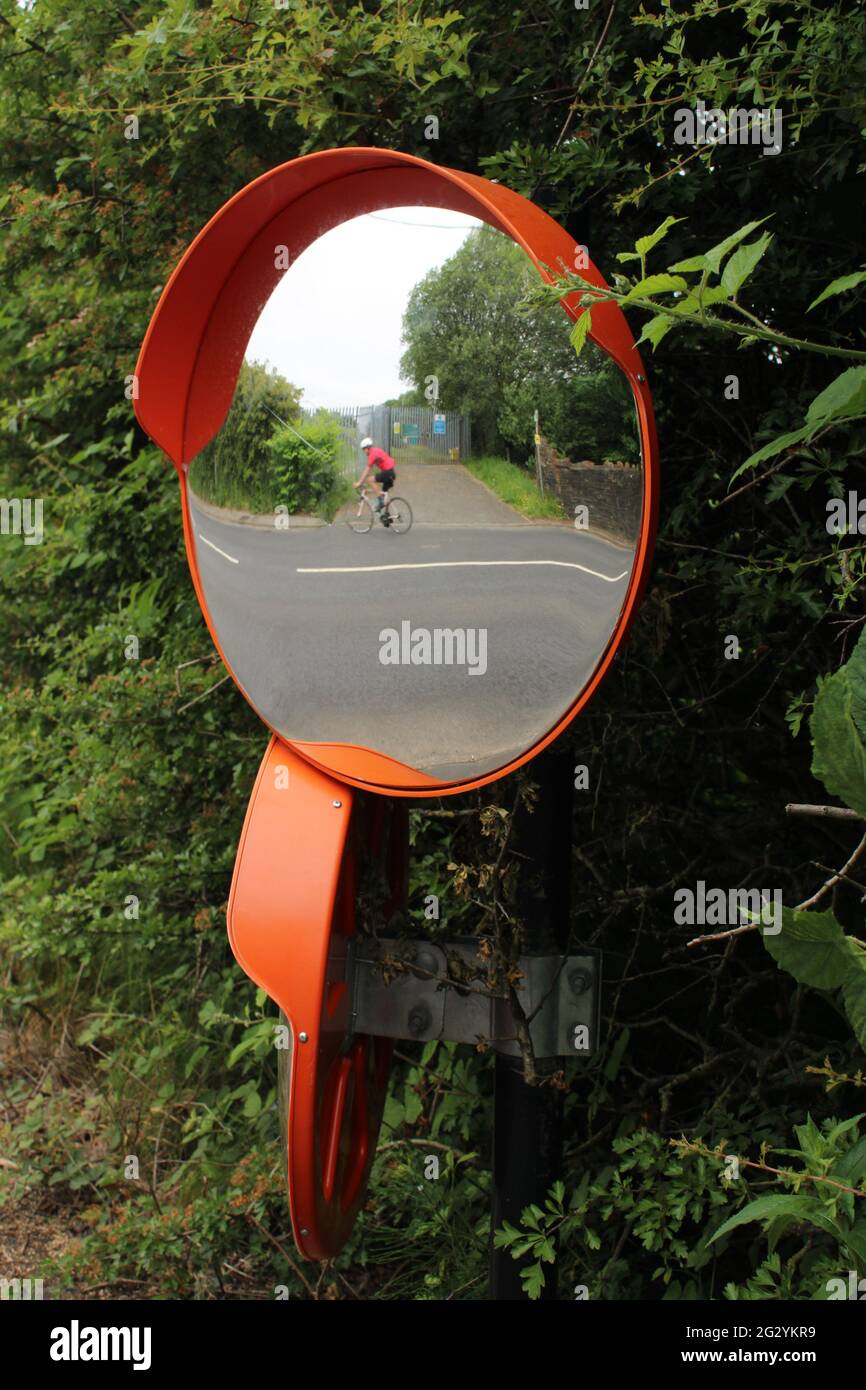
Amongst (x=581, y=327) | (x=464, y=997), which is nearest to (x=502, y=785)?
(x=464, y=997)

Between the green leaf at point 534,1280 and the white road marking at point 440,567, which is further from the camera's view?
the green leaf at point 534,1280

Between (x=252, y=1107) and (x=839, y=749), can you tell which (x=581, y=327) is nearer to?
(x=839, y=749)

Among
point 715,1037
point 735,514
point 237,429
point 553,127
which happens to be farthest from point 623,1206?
point 553,127

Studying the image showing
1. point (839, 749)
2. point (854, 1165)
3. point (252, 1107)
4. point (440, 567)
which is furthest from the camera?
point (252, 1107)

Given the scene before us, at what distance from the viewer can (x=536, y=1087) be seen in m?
2.20

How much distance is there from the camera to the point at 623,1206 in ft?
7.38

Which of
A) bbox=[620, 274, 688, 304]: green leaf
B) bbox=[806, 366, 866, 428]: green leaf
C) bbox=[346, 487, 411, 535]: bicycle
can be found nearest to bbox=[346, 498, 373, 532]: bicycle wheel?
bbox=[346, 487, 411, 535]: bicycle

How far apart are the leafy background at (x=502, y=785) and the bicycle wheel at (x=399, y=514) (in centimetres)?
46

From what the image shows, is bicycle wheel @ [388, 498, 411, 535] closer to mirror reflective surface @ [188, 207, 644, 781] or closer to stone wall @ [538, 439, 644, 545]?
mirror reflective surface @ [188, 207, 644, 781]

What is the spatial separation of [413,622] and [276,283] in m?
0.60

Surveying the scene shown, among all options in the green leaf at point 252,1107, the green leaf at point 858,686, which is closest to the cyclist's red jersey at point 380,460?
the green leaf at point 858,686

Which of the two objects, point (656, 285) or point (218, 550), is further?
point (218, 550)

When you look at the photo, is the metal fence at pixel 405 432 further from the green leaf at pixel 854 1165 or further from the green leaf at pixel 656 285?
the green leaf at pixel 854 1165

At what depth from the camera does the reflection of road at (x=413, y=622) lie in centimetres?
190
